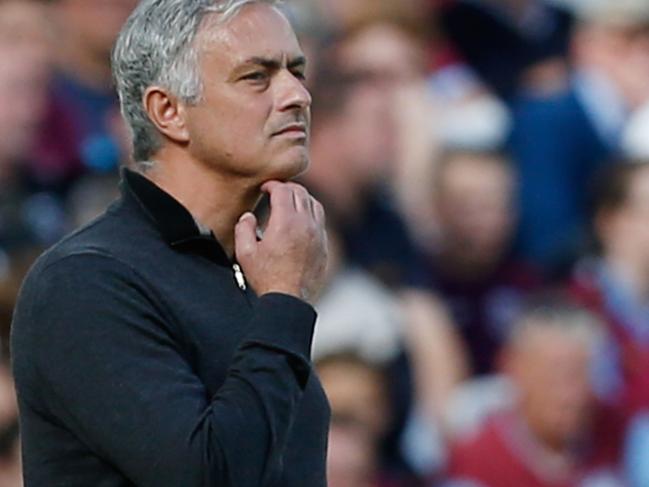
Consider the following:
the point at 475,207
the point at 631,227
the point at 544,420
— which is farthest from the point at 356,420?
the point at 631,227

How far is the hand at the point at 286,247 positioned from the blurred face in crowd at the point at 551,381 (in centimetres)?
308

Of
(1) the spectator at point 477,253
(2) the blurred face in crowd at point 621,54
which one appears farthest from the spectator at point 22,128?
(2) the blurred face in crowd at point 621,54

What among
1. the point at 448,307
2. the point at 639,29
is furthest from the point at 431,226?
the point at 639,29

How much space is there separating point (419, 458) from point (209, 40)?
3.05 metres

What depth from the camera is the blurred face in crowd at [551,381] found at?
5340 millimetres

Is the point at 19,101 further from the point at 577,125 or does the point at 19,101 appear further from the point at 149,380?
the point at 149,380

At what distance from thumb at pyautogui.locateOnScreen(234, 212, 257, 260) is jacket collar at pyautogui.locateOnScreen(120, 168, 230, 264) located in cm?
5

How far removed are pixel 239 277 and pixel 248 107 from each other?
227 mm

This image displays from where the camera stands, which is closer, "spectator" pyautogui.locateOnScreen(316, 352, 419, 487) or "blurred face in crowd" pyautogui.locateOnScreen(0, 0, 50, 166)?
"blurred face in crowd" pyautogui.locateOnScreen(0, 0, 50, 166)

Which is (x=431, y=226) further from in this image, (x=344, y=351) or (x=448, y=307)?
(x=344, y=351)

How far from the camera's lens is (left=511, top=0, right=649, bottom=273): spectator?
18.8 feet

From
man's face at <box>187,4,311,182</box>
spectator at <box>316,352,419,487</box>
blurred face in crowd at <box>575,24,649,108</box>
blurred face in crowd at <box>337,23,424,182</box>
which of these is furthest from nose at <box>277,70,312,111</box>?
blurred face in crowd at <box>575,24,649,108</box>

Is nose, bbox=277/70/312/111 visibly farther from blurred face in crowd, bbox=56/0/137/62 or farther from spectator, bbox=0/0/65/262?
blurred face in crowd, bbox=56/0/137/62

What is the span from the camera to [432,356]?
5.32m
